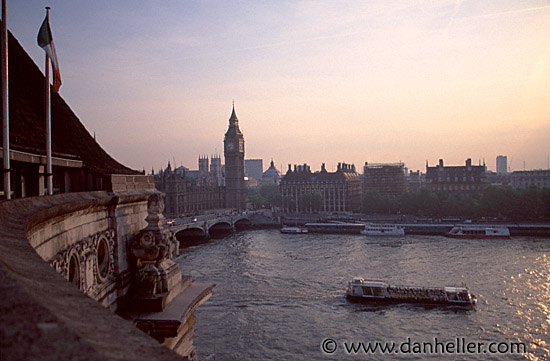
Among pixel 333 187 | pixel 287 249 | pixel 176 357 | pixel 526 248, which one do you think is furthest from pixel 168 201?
pixel 176 357

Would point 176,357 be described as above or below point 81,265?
above

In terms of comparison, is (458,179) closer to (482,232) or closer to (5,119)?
(482,232)

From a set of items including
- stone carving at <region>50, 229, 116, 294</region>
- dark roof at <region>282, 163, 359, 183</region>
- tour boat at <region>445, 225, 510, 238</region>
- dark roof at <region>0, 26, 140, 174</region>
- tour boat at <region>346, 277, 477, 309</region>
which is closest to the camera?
stone carving at <region>50, 229, 116, 294</region>

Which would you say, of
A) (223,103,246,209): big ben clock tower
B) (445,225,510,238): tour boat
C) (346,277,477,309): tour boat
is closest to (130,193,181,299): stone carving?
(346,277,477,309): tour boat

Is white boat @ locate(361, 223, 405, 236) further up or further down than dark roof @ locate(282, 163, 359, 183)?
further down

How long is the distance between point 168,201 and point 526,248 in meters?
59.9

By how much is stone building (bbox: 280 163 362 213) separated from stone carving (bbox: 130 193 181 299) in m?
83.7

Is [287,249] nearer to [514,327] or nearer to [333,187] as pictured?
[514,327]

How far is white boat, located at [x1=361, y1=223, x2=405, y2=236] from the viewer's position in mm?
59906

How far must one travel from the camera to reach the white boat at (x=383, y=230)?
59.9m

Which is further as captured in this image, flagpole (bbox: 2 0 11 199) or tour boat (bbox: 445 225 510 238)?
tour boat (bbox: 445 225 510 238)

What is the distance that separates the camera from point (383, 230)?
60.8 meters

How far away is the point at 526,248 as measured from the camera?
46688mm

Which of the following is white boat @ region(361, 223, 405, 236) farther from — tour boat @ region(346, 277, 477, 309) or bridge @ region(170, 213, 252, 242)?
tour boat @ region(346, 277, 477, 309)
